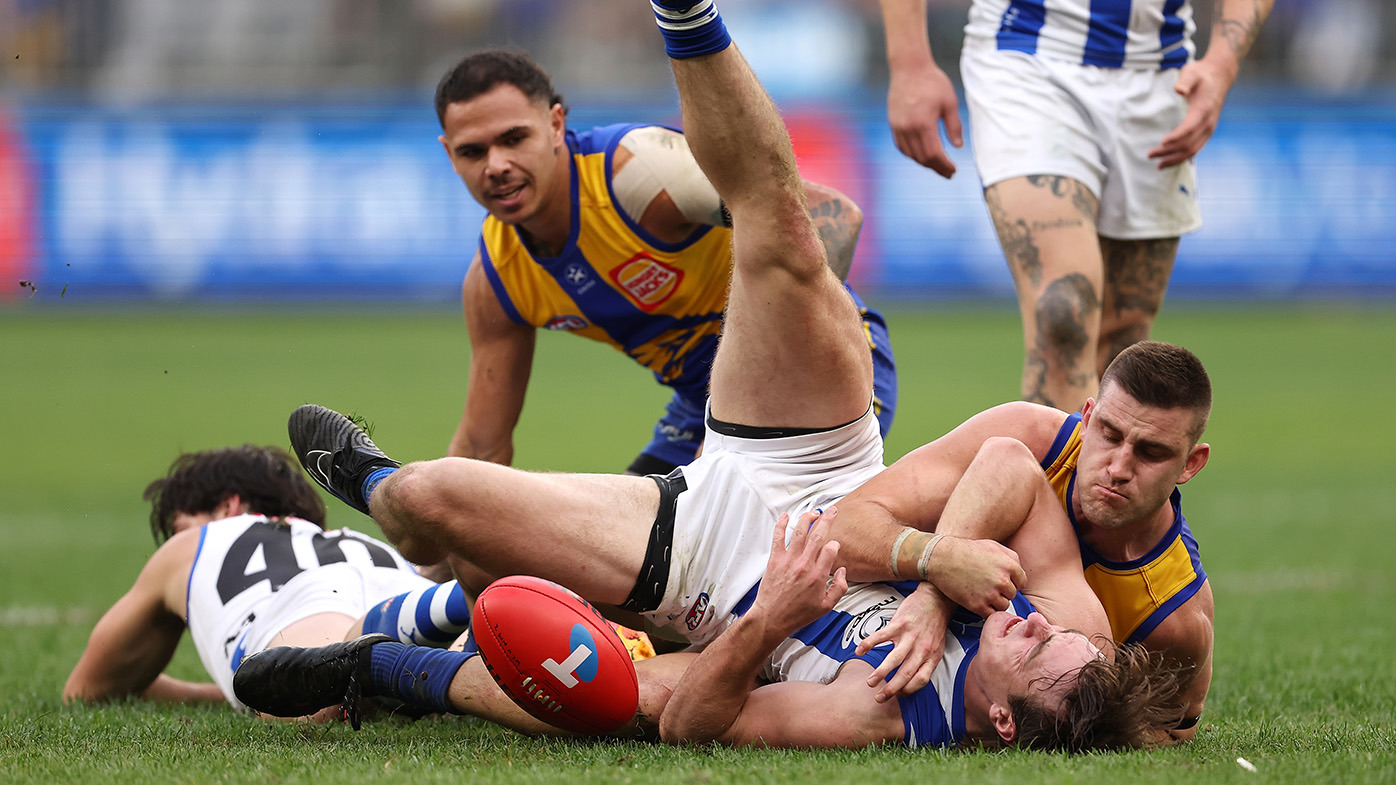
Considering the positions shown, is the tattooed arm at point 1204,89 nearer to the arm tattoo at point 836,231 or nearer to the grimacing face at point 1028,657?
the arm tattoo at point 836,231

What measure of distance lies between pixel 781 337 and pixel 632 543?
2.18ft

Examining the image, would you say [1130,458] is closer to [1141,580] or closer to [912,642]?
[1141,580]

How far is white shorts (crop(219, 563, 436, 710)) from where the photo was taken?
442cm

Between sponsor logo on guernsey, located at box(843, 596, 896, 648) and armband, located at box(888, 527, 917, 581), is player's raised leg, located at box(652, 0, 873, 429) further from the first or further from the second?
sponsor logo on guernsey, located at box(843, 596, 896, 648)

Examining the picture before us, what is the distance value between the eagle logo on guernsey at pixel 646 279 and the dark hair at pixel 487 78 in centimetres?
68

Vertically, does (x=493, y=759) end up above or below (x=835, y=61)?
below

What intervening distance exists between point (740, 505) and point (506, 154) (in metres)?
1.81

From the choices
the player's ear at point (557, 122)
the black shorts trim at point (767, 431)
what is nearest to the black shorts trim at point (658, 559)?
the black shorts trim at point (767, 431)

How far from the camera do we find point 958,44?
2064cm

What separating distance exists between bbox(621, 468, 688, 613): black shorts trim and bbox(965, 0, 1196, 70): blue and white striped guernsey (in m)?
2.54

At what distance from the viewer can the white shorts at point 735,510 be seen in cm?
380

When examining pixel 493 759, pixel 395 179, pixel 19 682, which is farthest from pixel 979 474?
pixel 395 179

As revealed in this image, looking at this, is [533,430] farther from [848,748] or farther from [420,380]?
[848,748]

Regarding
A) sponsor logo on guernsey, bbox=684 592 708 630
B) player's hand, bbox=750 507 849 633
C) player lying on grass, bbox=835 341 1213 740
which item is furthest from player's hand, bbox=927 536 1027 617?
sponsor logo on guernsey, bbox=684 592 708 630
